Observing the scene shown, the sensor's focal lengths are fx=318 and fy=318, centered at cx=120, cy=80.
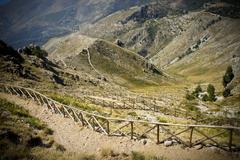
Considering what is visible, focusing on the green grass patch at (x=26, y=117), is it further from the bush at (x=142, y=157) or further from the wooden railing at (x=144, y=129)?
the bush at (x=142, y=157)

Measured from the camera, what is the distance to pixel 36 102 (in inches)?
1625

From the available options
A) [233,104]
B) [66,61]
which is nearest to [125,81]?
[66,61]

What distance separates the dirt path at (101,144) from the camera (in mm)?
24172

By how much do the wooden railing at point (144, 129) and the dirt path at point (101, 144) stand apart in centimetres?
71

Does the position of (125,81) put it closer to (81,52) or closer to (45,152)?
(81,52)

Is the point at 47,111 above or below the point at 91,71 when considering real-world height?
above

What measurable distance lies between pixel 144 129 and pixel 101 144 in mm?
7739

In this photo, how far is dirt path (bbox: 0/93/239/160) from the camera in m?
24.2

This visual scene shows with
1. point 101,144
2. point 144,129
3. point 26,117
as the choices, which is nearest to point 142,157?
point 101,144

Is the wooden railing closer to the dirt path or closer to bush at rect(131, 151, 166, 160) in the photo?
the dirt path

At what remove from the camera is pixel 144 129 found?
34312 millimetres

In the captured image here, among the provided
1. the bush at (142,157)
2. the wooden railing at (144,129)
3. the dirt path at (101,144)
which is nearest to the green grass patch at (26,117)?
the dirt path at (101,144)

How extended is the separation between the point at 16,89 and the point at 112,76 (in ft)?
429

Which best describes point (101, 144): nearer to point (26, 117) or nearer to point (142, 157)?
point (142, 157)
